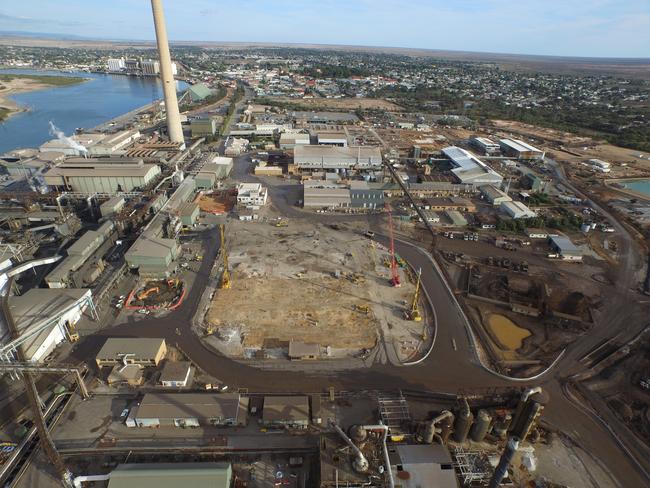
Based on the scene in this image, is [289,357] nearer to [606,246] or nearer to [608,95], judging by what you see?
[606,246]

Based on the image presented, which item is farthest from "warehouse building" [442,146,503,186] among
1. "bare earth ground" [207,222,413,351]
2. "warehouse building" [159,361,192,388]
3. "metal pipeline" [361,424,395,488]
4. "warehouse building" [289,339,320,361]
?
"warehouse building" [159,361,192,388]

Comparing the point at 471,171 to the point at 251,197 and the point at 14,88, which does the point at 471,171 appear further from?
the point at 14,88

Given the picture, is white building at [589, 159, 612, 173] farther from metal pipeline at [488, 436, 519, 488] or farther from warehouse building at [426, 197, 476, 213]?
metal pipeline at [488, 436, 519, 488]

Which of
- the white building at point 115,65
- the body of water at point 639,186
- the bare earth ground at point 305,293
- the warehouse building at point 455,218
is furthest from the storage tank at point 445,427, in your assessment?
the white building at point 115,65

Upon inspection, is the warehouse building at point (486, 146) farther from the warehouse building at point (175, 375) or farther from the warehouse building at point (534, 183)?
the warehouse building at point (175, 375)

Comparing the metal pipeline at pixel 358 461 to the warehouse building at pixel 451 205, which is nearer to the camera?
the metal pipeline at pixel 358 461

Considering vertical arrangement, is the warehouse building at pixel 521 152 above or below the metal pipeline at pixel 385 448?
above

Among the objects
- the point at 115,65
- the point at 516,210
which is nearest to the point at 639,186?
the point at 516,210
